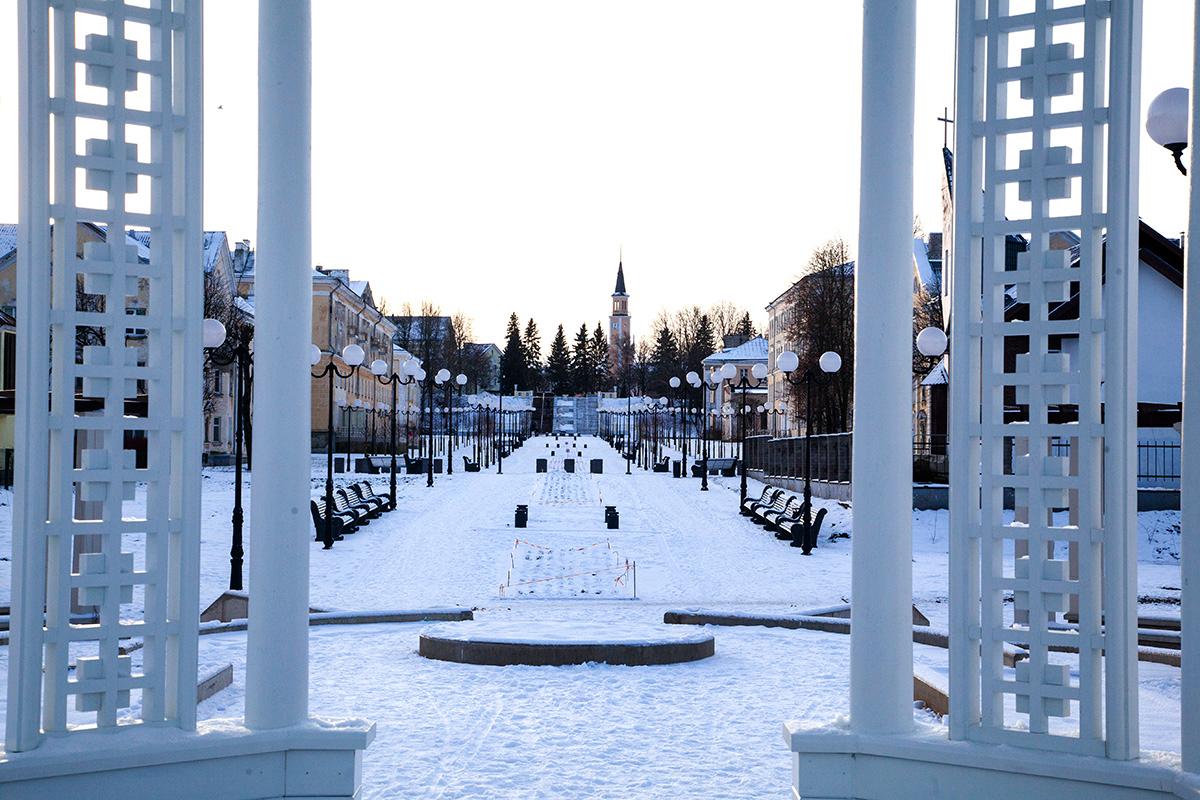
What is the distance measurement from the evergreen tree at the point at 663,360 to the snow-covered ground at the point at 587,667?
88758mm

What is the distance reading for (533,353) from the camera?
137625 millimetres

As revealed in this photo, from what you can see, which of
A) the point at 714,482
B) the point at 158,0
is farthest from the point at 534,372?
the point at 158,0

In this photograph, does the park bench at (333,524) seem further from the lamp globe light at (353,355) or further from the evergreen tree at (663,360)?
the evergreen tree at (663,360)

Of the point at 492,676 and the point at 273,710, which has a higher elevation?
the point at 273,710

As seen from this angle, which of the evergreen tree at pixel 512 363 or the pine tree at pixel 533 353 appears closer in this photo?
the evergreen tree at pixel 512 363

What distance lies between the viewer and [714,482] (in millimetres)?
38812

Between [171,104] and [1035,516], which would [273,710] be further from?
[1035,516]

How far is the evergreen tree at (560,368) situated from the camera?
436 feet

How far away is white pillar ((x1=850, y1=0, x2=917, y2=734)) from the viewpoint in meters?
4.67

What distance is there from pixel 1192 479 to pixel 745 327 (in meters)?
127

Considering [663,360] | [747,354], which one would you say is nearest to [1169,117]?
[747,354]

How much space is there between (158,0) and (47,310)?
1.34m

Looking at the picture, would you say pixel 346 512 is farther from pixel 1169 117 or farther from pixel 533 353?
pixel 533 353

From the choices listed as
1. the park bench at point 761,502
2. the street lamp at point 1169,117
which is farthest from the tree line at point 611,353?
the street lamp at point 1169,117
